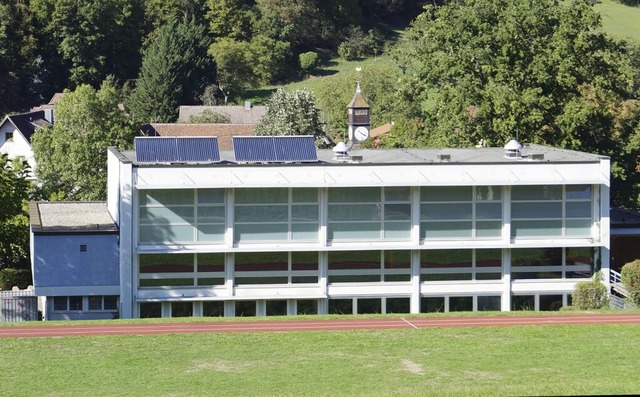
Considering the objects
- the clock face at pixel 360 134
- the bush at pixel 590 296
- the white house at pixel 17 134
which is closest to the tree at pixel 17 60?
the white house at pixel 17 134

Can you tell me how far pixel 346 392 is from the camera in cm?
2919

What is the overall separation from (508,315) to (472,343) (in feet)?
Answer: 17.7

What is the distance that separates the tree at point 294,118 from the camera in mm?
90125

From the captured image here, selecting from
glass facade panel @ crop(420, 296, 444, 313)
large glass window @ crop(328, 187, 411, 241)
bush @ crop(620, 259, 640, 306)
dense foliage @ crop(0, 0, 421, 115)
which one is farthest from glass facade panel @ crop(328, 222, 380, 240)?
dense foliage @ crop(0, 0, 421, 115)

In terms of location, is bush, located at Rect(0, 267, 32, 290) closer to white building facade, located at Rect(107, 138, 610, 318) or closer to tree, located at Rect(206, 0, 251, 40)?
white building facade, located at Rect(107, 138, 610, 318)

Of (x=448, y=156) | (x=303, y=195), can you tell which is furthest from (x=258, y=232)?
(x=448, y=156)

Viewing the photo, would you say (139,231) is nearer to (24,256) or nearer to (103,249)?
(103,249)

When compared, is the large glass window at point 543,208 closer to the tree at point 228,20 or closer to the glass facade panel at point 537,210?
the glass facade panel at point 537,210

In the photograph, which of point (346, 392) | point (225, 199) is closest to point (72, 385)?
point (346, 392)

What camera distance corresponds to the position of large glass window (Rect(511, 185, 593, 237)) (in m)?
48.8

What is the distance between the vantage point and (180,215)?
4741 centimetres

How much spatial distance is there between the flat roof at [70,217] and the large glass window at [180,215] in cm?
132

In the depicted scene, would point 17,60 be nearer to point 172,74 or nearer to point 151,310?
point 172,74

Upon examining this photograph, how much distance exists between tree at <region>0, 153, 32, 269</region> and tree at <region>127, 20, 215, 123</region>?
2548 inches
